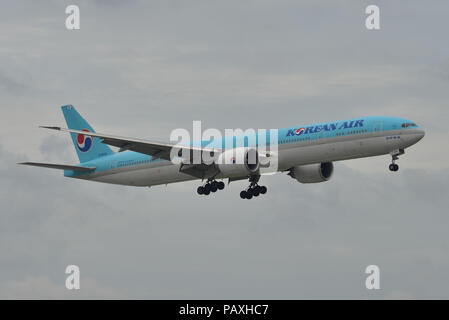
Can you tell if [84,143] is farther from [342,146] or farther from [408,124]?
[408,124]

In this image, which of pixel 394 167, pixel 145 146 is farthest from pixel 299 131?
pixel 145 146

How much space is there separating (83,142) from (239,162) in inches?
809

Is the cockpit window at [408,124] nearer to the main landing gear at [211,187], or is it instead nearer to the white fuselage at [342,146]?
the white fuselage at [342,146]

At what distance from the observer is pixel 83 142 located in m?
76.7

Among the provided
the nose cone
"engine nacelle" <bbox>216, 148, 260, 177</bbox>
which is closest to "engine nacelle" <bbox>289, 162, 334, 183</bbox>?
"engine nacelle" <bbox>216, 148, 260, 177</bbox>

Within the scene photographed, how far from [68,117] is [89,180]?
774cm

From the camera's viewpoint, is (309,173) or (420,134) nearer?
(420,134)

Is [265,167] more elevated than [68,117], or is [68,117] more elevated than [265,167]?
[68,117]

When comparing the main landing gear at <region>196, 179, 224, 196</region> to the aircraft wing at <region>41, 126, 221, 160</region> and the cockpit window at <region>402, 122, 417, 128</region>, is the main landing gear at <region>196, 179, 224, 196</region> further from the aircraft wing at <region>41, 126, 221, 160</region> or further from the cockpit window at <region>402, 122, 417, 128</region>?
the cockpit window at <region>402, 122, 417, 128</region>

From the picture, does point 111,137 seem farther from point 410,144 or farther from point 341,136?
point 410,144

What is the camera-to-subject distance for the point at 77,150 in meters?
77.3

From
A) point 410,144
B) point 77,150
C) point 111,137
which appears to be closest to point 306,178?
point 410,144

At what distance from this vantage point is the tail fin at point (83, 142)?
7556cm

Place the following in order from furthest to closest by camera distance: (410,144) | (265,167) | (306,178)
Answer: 1. (306,178)
2. (265,167)
3. (410,144)
